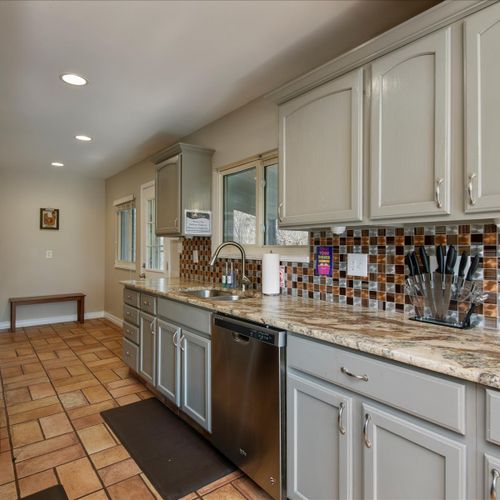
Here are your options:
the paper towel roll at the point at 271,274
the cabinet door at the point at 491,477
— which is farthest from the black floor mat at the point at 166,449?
the cabinet door at the point at 491,477

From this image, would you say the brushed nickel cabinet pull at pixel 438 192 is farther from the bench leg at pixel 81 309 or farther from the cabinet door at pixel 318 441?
the bench leg at pixel 81 309

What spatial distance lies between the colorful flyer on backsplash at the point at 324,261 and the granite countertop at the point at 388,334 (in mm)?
205

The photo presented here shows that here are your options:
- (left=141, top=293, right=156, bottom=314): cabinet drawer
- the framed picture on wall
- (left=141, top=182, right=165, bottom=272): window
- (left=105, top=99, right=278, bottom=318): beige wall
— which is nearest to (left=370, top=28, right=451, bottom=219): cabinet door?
(left=105, top=99, right=278, bottom=318): beige wall

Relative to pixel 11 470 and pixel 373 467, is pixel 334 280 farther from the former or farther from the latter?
pixel 11 470

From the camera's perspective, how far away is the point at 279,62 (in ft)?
7.19

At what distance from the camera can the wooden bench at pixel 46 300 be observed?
5.05 meters

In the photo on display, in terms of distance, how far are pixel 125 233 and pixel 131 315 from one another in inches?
103

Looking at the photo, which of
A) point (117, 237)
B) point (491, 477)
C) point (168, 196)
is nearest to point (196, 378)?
point (491, 477)

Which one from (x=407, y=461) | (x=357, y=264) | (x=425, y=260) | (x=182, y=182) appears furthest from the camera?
(x=182, y=182)

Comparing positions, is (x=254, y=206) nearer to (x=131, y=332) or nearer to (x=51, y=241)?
(x=131, y=332)

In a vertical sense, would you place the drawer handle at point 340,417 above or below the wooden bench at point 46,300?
above

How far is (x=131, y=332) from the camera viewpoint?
10.4 ft

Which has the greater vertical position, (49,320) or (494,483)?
(494,483)

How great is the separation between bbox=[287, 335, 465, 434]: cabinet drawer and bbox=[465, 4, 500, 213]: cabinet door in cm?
64
